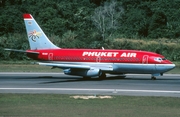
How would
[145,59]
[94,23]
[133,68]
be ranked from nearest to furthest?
[145,59]
[133,68]
[94,23]

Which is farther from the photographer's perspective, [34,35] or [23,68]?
[23,68]

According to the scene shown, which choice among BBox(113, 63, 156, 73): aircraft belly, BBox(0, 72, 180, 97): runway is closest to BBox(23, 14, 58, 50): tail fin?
BBox(0, 72, 180, 97): runway

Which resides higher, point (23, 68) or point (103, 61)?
point (103, 61)

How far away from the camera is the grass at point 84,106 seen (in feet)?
94.3

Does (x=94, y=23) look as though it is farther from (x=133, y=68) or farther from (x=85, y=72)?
(x=133, y=68)

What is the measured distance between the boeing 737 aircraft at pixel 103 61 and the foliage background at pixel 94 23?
29.4 m

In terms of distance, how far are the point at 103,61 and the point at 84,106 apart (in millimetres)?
22015

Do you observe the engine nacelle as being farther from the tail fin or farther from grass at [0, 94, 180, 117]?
grass at [0, 94, 180, 117]

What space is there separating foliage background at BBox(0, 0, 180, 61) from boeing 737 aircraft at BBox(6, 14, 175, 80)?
29.4 meters

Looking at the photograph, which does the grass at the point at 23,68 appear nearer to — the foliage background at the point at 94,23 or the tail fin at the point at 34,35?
the tail fin at the point at 34,35

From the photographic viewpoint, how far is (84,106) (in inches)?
1261

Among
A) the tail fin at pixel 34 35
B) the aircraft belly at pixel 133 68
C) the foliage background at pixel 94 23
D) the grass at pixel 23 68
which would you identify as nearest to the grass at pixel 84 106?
the aircraft belly at pixel 133 68

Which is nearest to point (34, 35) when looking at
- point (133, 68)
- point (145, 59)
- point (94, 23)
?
point (133, 68)

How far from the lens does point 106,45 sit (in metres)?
85.2
